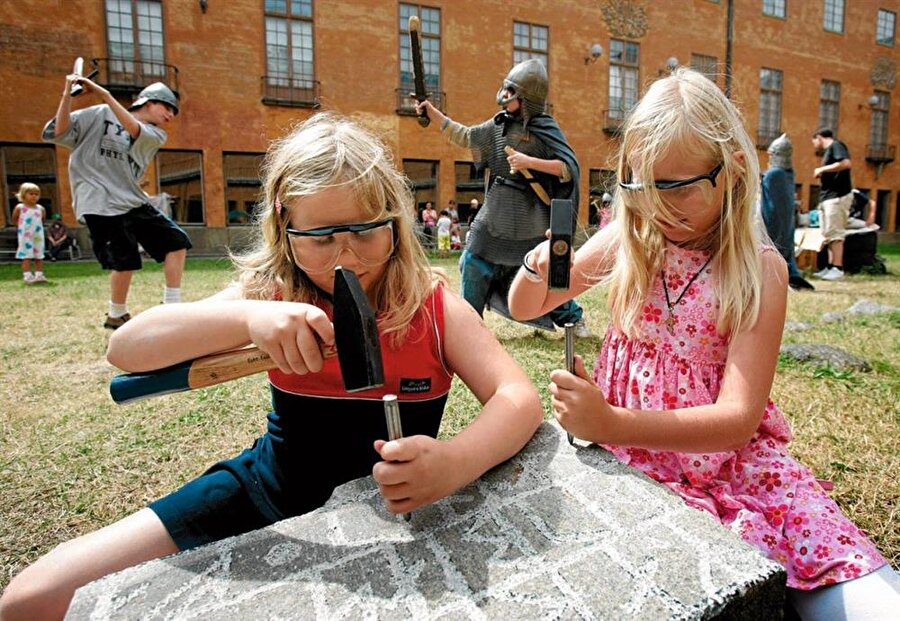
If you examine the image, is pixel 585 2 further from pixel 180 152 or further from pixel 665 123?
pixel 665 123

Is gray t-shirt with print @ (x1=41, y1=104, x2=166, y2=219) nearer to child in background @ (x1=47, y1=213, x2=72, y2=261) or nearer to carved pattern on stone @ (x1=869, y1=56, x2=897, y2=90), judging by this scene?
child in background @ (x1=47, y1=213, x2=72, y2=261)

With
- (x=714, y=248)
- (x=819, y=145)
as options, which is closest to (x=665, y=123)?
(x=714, y=248)

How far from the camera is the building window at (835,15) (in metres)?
24.3

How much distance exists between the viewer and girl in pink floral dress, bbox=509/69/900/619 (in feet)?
3.83

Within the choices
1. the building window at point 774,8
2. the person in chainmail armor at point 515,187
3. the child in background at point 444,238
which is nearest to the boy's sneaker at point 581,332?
the person in chainmail armor at point 515,187

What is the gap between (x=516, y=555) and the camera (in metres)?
0.94

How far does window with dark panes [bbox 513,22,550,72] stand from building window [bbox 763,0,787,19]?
32.6 feet

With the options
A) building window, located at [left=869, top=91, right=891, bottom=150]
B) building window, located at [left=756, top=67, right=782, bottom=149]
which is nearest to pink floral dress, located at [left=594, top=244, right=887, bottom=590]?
building window, located at [left=756, top=67, right=782, bottom=149]

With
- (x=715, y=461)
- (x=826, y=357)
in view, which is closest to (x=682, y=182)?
(x=715, y=461)

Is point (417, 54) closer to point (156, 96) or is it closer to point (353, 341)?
point (156, 96)

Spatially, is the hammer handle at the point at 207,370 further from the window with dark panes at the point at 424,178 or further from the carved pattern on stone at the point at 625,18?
the carved pattern on stone at the point at 625,18

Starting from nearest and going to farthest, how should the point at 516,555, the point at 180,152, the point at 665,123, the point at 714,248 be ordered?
the point at 516,555
the point at 665,123
the point at 714,248
the point at 180,152

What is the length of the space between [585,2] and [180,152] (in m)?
14.2

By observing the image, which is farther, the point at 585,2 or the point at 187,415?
the point at 585,2
